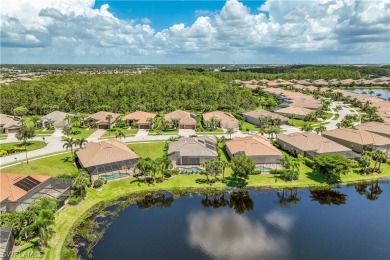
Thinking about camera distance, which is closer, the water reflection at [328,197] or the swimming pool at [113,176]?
the water reflection at [328,197]

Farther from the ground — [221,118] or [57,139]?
[221,118]

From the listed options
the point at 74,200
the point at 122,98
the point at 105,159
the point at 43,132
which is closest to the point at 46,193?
the point at 74,200

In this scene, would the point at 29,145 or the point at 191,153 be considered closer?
the point at 191,153

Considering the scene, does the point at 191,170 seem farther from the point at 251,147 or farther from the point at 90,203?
the point at 90,203

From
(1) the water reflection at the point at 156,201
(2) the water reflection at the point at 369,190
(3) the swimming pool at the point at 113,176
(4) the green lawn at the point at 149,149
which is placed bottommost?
(1) the water reflection at the point at 156,201

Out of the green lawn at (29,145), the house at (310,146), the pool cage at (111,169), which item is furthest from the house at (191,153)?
the green lawn at (29,145)

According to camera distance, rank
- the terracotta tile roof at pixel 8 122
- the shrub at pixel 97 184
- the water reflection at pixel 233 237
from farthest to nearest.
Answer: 1. the terracotta tile roof at pixel 8 122
2. the shrub at pixel 97 184
3. the water reflection at pixel 233 237

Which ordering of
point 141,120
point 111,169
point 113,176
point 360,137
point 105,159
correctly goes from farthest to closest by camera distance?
point 141,120 → point 360,137 → point 105,159 → point 111,169 → point 113,176

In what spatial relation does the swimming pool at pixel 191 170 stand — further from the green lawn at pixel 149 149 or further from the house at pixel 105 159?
the green lawn at pixel 149 149
